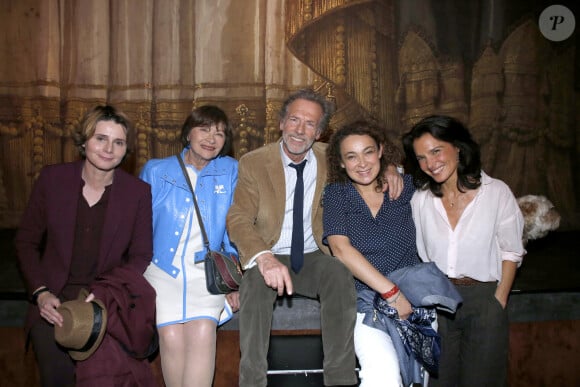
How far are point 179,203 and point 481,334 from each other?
1.56m

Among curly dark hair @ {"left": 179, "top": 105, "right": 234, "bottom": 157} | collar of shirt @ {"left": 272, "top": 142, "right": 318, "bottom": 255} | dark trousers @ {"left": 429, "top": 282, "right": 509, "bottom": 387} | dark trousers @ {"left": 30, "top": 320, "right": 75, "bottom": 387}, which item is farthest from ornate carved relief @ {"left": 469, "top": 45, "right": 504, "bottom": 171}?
dark trousers @ {"left": 30, "top": 320, "right": 75, "bottom": 387}

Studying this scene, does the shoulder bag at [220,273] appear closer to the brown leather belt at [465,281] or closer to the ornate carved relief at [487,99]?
the brown leather belt at [465,281]

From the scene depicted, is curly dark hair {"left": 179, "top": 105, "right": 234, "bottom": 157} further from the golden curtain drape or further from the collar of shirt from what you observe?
the golden curtain drape

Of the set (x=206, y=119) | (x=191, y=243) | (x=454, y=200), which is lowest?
(x=191, y=243)

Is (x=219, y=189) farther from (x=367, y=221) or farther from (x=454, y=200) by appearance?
(x=454, y=200)

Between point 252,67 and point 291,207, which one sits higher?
point 252,67

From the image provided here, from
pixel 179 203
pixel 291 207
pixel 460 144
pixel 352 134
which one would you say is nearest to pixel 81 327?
pixel 179 203

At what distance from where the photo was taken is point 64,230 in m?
2.25

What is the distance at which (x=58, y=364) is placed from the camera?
2.19 meters

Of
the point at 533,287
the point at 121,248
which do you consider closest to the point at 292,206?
the point at 121,248

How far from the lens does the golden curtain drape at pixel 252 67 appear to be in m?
4.66

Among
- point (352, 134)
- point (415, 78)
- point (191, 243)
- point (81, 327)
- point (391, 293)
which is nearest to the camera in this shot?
point (81, 327)

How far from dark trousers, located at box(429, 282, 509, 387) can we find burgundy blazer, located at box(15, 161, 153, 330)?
148 cm

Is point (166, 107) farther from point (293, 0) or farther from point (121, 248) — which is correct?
point (121, 248)
